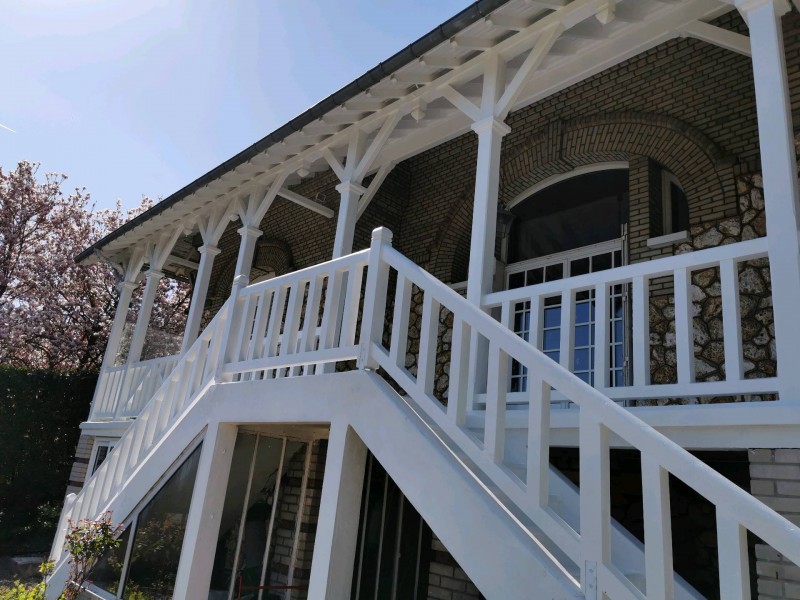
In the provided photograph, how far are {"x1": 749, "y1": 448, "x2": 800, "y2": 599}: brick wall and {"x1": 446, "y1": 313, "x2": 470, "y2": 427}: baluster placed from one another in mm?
1431

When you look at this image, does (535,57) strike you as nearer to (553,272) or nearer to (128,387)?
(553,272)

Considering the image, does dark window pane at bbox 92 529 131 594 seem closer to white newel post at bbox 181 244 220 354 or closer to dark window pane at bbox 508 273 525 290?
white newel post at bbox 181 244 220 354

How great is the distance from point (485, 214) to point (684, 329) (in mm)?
1890

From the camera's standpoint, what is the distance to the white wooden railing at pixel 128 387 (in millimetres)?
8453

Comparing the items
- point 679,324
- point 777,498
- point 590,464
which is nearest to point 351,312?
point 679,324

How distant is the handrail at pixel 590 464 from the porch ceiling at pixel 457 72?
251 cm

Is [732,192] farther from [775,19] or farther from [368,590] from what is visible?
[368,590]

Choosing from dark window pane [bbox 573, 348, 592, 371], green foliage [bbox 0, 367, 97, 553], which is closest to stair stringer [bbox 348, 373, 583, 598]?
dark window pane [bbox 573, 348, 592, 371]

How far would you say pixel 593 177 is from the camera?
7.12 m

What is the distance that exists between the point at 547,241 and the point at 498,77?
2641mm

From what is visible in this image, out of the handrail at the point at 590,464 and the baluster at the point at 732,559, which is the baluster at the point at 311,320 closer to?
the handrail at the point at 590,464

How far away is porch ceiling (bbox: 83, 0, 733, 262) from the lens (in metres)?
4.90

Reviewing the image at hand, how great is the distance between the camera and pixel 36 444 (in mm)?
13188

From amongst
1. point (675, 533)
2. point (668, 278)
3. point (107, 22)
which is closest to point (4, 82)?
point (107, 22)
